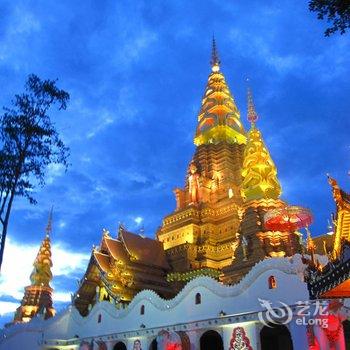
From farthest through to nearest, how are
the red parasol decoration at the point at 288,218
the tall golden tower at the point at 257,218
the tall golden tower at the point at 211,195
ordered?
the tall golden tower at the point at 211,195, the tall golden tower at the point at 257,218, the red parasol decoration at the point at 288,218

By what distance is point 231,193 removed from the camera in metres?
40.9

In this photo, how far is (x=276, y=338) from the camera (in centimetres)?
2189

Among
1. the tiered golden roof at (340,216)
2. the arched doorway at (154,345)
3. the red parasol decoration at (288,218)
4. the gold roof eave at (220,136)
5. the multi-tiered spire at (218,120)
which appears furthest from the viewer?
the multi-tiered spire at (218,120)

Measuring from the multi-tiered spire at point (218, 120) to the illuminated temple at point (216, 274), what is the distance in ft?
0.47

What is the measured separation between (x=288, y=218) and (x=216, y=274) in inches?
384

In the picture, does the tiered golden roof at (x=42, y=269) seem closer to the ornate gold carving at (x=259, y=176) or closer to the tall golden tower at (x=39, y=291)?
the tall golden tower at (x=39, y=291)

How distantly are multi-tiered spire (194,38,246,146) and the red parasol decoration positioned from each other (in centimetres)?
2001

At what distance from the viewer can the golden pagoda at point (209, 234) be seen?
2947 cm

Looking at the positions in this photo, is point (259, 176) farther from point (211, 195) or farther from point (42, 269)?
point (42, 269)

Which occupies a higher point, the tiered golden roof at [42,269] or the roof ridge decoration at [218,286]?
the tiered golden roof at [42,269]

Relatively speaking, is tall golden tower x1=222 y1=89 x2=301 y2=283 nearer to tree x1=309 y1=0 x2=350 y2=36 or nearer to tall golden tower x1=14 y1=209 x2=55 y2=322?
tree x1=309 y1=0 x2=350 y2=36

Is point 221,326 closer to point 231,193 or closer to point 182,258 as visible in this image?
point 182,258

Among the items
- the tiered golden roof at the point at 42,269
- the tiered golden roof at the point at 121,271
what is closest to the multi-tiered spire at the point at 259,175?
the tiered golden roof at the point at 121,271

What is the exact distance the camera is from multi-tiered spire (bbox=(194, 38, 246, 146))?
47906 millimetres
